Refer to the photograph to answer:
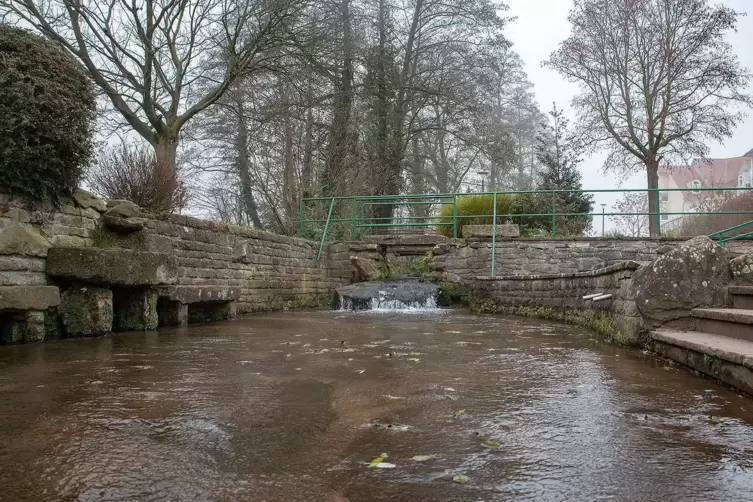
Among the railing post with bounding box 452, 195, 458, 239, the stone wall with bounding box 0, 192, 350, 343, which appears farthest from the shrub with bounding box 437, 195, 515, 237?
the stone wall with bounding box 0, 192, 350, 343

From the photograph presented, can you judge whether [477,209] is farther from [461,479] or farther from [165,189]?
[461,479]

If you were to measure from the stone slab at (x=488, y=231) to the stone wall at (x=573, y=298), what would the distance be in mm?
1889

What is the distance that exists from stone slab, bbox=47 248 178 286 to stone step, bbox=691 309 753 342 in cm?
556

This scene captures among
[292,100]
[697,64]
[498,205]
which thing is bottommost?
[498,205]

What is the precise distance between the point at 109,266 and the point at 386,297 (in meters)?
6.86

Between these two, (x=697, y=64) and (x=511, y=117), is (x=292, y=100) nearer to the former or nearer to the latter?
(x=697, y=64)

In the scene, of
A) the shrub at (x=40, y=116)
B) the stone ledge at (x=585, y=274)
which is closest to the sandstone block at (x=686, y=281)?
the stone ledge at (x=585, y=274)

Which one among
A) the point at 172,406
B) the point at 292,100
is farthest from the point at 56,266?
the point at 292,100

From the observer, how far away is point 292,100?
51.3 ft

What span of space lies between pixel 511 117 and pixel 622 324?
77.1 feet

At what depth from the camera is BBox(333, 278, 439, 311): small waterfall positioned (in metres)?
11.6

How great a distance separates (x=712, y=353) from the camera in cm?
351

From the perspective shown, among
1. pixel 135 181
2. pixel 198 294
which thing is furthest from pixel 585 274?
Result: pixel 135 181

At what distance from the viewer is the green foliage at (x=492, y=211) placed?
14.9 m
